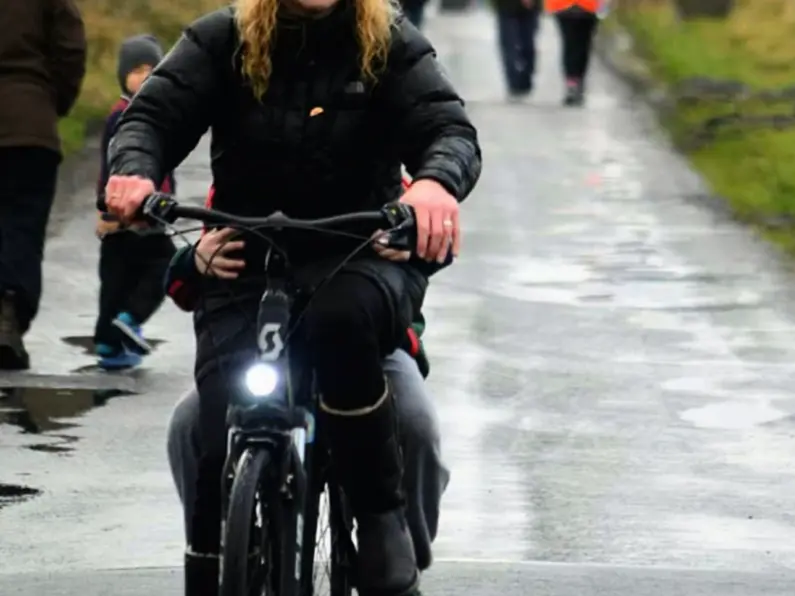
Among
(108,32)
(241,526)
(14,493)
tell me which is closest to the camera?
(241,526)

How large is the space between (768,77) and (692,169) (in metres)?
6.33

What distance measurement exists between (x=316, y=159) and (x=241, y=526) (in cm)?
91

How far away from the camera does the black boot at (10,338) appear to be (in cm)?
1098

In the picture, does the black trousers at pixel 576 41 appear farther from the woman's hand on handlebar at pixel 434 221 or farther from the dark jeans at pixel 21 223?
the woman's hand on handlebar at pixel 434 221

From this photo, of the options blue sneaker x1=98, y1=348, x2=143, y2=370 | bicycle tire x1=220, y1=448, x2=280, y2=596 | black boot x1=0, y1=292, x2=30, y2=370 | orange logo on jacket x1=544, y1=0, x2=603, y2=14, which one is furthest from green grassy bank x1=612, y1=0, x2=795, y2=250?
bicycle tire x1=220, y1=448, x2=280, y2=596

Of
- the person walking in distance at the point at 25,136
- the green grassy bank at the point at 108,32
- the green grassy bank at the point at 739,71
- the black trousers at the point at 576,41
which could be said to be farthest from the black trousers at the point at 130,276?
the black trousers at the point at 576,41

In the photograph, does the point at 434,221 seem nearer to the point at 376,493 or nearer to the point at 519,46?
the point at 376,493

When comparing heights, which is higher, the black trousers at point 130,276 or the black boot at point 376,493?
the black boot at point 376,493

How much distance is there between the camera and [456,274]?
1470 centimetres

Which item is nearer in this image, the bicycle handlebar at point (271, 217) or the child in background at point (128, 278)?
the bicycle handlebar at point (271, 217)

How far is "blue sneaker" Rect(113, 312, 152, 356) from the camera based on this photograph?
11.1m

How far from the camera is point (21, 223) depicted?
1116cm

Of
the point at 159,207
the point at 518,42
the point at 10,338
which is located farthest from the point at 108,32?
the point at 159,207

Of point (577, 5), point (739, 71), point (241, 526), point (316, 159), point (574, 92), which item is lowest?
point (739, 71)
